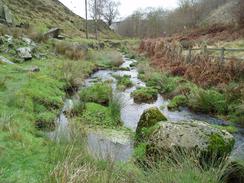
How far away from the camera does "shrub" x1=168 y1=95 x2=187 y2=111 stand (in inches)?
364

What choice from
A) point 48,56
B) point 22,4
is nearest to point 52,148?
point 48,56

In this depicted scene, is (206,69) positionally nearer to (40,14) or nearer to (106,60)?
(106,60)

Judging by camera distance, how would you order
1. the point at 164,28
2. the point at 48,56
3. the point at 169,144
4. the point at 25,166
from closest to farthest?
1. the point at 25,166
2. the point at 169,144
3. the point at 48,56
4. the point at 164,28

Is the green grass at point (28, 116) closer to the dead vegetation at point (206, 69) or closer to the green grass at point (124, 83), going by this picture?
the green grass at point (124, 83)

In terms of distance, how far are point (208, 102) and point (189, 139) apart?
4.36 m

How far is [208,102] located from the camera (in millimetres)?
8828

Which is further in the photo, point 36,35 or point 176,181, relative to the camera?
point 36,35

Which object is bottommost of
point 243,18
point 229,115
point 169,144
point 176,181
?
point 229,115

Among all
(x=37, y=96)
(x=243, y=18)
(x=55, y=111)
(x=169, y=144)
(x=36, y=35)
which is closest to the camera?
(x=169, y=144)

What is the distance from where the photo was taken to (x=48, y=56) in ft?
51.3

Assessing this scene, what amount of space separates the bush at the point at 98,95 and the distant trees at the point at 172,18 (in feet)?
93.3

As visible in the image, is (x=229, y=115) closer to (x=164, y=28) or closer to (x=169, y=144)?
(x=169, y=144)

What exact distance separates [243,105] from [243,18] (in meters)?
17.0

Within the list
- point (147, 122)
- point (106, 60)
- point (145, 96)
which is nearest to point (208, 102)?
point (145, 96)
